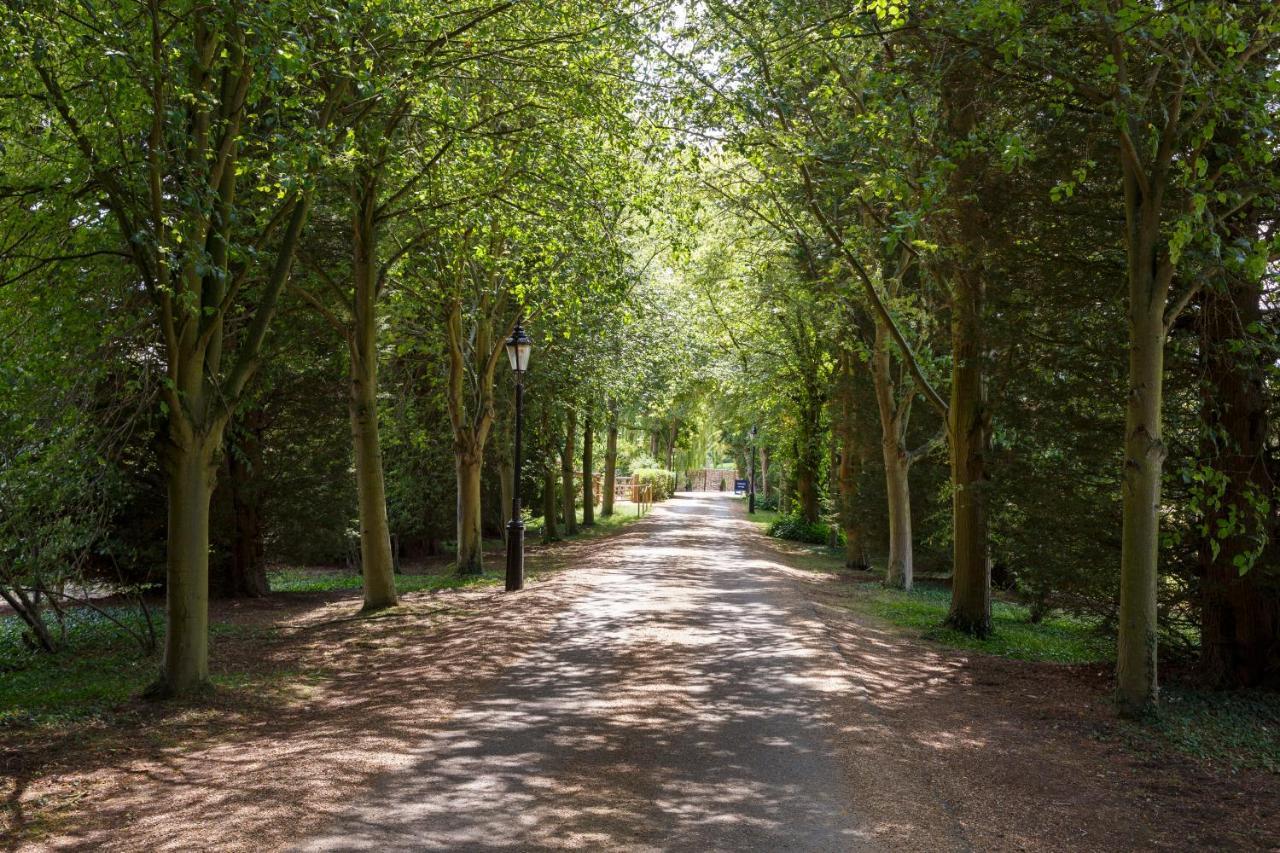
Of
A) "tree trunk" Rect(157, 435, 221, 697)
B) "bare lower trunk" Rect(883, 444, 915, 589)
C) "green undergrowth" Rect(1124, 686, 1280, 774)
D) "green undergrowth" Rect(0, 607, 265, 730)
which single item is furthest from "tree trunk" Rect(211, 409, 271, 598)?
"green undergrowth" Rect(1124, 686, 1280, 774)

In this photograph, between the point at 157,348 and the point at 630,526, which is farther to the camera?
the point at 630,526

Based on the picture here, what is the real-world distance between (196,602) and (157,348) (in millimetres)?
4098

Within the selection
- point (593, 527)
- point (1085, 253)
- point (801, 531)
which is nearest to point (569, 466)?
point (593, 527)

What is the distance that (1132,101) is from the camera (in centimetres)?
732

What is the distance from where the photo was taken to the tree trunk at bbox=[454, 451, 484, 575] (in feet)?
62.3

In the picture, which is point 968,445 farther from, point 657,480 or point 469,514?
point 657,480

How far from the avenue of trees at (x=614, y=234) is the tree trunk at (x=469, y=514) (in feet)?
8.03

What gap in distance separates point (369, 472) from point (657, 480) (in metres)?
48.3

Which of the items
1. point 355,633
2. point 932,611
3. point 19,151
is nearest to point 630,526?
point 932,611

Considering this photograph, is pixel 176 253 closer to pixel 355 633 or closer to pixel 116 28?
pixel 116 28

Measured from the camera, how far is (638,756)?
657 centimetres

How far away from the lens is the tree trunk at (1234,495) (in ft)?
27.3

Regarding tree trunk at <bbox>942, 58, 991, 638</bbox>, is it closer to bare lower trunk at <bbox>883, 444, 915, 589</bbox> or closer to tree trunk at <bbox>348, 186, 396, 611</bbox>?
bare lower trunk at <bbox>883, 444, 915, 589</bbox>

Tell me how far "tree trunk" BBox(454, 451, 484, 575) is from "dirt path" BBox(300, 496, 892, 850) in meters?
7.42
